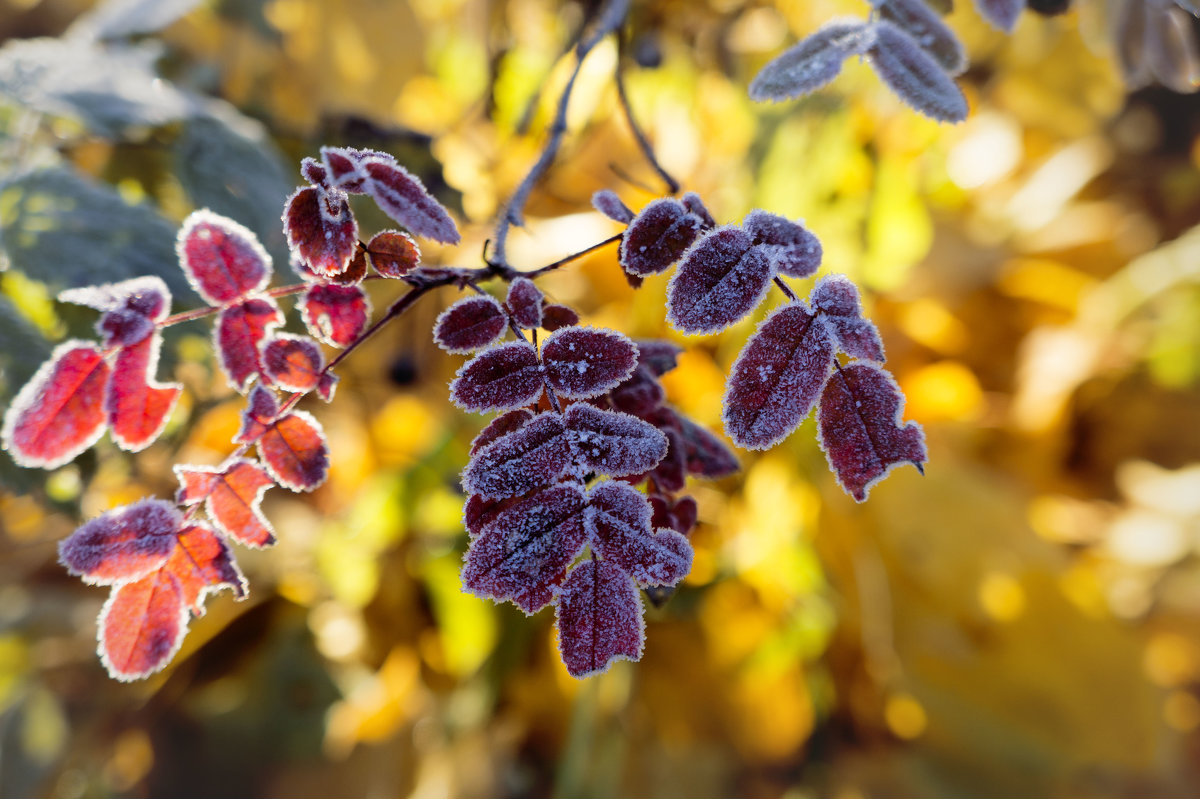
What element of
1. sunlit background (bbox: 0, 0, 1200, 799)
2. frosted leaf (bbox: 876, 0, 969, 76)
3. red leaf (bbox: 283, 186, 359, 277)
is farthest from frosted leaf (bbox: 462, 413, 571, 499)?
sunlit background (bbox: 0, 0, 1200, 799)

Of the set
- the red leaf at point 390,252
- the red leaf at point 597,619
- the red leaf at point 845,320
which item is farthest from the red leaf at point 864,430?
the red leaf at point 390,252

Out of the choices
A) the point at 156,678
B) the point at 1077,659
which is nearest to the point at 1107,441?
the point at 1077,659

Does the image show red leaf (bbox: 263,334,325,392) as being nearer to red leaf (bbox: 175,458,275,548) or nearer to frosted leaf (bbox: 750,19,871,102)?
red leaf (bbox: 175,458,275,548)

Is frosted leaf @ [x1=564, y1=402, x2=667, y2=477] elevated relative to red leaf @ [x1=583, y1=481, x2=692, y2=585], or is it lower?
elevated

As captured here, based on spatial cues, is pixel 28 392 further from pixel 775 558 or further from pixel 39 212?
pixel 775 558

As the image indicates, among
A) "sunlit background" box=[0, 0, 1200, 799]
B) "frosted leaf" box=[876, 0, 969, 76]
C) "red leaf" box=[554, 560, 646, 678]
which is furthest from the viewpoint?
"sunlit background" box=[0, 0, 1200, 799]

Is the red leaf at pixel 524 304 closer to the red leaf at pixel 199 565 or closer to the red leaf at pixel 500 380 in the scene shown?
the red leaf at pixel 500 380

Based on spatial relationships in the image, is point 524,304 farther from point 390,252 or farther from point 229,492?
point 229,492
